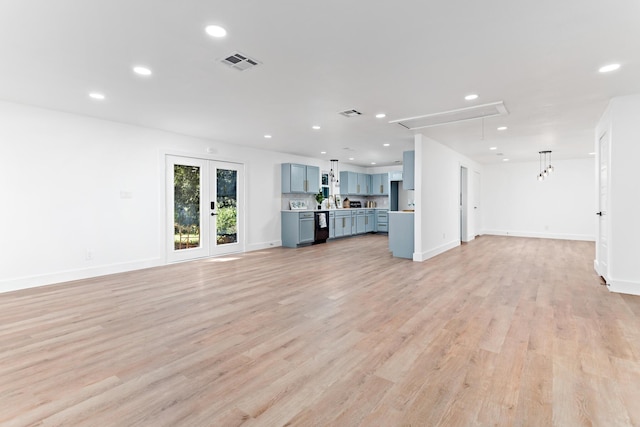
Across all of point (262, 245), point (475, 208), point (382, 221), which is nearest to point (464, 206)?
point (475, 208)

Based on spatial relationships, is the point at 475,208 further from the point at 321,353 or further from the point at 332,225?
the point at 321,353

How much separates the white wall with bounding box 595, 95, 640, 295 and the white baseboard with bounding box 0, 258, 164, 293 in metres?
7.00

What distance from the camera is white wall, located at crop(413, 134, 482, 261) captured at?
243 inches

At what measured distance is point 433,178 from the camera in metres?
6.75

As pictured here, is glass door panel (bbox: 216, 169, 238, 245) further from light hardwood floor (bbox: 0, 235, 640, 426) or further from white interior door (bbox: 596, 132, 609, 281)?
white interior door (bbox: 596, 132, 609, 281)

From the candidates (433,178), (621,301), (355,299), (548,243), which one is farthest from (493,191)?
(355,299)

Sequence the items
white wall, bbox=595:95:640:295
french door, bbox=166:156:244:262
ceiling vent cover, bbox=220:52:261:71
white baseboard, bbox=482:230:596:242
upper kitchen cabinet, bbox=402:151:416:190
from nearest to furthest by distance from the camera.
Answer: ceiling vent cover, bbox=220:52:261:71, white wall, bbox=595:95:640:295, french door, bbox=166:156:244:262, upper kitchen cabinet, bbox=402:151:416:190, white baseboard, bbox=482:230:596:242

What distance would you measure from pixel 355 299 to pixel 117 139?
4.61 meters

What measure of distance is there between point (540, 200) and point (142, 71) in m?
11.1

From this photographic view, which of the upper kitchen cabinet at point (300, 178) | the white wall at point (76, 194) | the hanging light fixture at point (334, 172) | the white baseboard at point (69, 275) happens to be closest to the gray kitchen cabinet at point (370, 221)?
the hanging light fixture at point (334, 172)

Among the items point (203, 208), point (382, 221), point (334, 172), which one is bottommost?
point (382, 221)

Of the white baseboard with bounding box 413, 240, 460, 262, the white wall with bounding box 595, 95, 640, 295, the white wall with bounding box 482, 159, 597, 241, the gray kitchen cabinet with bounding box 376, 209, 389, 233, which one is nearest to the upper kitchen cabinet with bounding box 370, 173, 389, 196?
the gray kitchen cabinet with bounding box 376, 209, 389, 233

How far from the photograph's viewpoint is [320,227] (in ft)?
29.3

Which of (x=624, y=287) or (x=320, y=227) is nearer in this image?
(x=624, y=287)
